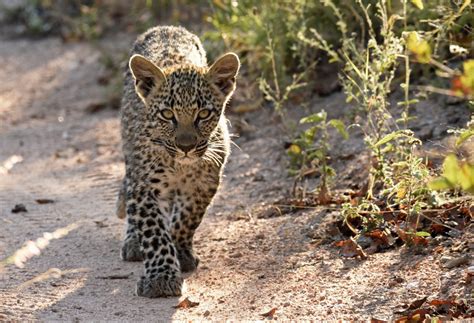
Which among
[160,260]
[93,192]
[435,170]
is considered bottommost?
[93,192]

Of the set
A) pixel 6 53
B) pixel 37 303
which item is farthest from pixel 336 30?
pixel 6 53

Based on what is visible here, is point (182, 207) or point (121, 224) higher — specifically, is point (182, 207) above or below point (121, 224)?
above

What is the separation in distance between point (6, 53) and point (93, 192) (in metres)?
8.09

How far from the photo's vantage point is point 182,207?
812cm

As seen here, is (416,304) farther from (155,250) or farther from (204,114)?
(204,114)

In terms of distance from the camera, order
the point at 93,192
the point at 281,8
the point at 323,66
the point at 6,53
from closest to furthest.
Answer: the point at 93,192 → the point at 281,8 → the point at 323,66 → the point at 6,53

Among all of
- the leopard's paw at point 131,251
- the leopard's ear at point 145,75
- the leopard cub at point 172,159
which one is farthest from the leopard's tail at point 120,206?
the leopard's ear at point 145,75

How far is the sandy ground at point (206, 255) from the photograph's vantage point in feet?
22.4

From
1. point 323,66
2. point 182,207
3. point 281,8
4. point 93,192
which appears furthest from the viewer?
point 323,66

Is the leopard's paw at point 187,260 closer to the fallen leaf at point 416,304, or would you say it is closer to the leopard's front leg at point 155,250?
the leopard's front leg at point 155,250

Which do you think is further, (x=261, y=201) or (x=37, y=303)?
(x=261, y=201)

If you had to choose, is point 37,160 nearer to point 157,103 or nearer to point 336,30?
point 336,30

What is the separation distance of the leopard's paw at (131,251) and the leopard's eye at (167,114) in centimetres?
121

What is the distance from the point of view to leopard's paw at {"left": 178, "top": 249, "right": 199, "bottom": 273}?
8.01 metres
